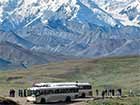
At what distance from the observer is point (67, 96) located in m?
108

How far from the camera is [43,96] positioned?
103 metres

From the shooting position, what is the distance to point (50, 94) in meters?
104

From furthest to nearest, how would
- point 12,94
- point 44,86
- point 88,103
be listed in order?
1. point 12,94
2. point 44,86
3. point 88,103

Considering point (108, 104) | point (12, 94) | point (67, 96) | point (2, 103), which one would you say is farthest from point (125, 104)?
point (12, 94)

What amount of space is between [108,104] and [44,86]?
17.1 m

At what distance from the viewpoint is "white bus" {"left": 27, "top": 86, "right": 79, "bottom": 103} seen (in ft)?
335

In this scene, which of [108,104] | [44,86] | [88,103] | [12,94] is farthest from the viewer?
[12,94]

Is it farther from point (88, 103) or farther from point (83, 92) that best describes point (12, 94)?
point (88, 103)

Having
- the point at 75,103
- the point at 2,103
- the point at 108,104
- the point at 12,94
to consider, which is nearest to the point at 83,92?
the point at 12,94

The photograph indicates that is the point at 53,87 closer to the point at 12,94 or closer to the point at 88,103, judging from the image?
the point at 88,103

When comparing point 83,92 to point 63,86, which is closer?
point 63,86

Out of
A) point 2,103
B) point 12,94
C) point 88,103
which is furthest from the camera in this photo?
point 12,94

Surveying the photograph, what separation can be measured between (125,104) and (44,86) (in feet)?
55.0

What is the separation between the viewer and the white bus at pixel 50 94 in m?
102
